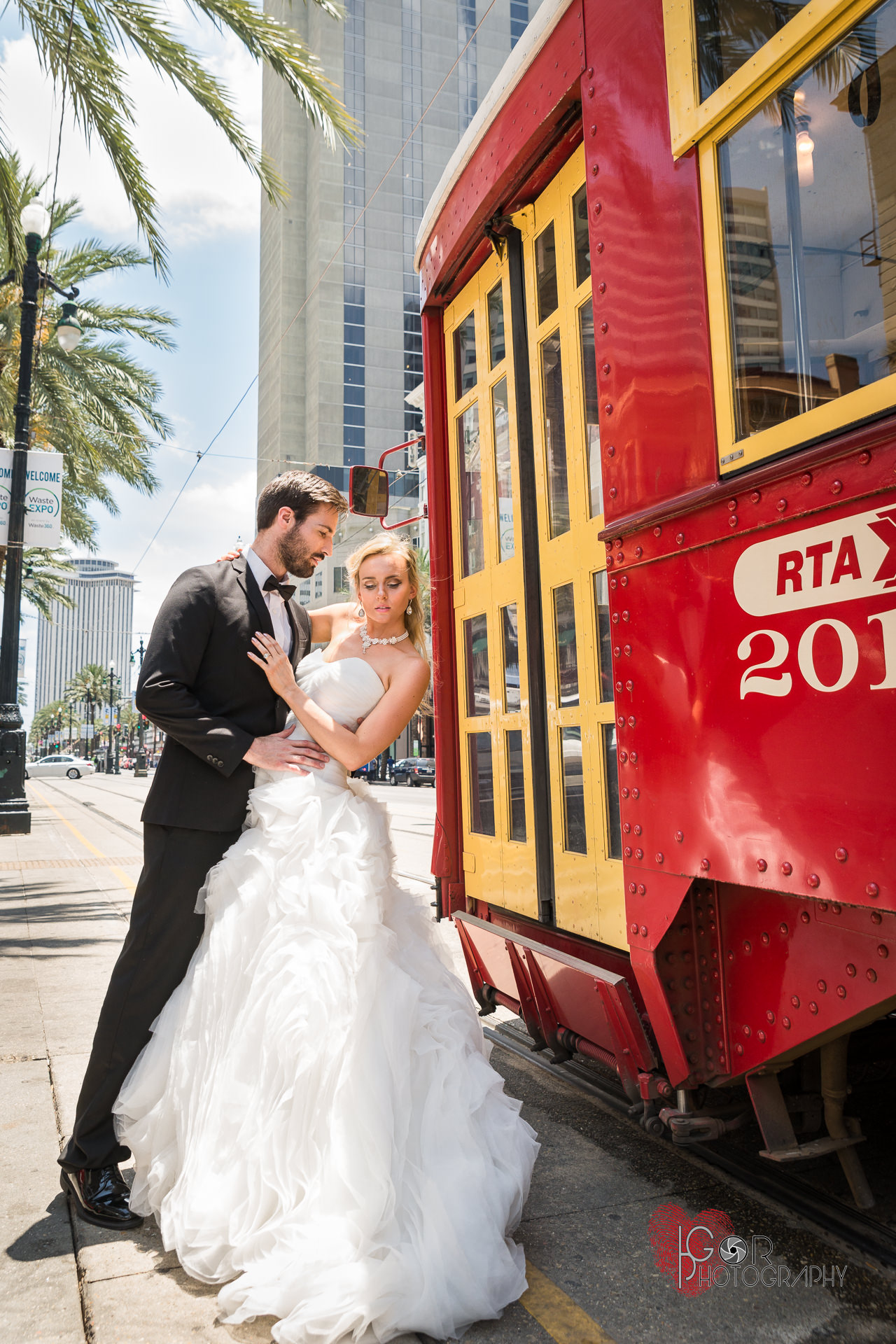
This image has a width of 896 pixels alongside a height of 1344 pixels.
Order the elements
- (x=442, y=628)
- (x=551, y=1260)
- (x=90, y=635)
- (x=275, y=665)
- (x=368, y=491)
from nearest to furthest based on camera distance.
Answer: (x=551, y=1260)
(x=275, y=665)
(x=442, y=628)
(x=368, y=491)
(x=90, y=635)

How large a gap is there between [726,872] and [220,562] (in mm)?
1883

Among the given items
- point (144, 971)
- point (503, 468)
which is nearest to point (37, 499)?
point (503, 468)

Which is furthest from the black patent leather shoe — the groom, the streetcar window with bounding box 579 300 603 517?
the streetcar window with bounding box 579 300 603 517

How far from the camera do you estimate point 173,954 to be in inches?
108

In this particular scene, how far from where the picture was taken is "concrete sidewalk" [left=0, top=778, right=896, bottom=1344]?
2.09 meters

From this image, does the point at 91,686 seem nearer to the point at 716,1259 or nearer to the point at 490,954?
the point at 490,954

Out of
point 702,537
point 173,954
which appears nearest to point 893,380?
point 702,537

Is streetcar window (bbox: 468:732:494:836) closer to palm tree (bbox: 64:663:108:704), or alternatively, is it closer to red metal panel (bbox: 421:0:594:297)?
red metal panel (bbox: 421:0:594:297)

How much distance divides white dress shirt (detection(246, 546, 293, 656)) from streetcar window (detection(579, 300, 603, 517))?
43.5 inches

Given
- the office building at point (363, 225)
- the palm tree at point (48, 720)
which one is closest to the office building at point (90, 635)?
the palm tree at point (48, 720)

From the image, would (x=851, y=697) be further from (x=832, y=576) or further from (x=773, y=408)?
(x=773, y=408)

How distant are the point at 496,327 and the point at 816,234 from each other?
194cm

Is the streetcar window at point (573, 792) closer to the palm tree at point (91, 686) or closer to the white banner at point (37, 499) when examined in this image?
the white banner at point (37, 499)

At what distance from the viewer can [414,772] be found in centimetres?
3484
